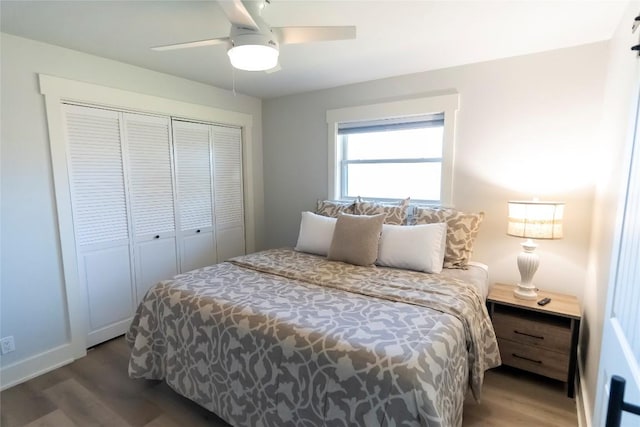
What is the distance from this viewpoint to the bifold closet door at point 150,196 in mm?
2832

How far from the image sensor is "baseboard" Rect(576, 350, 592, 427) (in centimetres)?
170

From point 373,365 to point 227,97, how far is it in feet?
10.5

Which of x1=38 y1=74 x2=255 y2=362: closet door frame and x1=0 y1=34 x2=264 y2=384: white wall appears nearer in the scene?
x1=0 y1=34 x2=264 y2=384: white wall

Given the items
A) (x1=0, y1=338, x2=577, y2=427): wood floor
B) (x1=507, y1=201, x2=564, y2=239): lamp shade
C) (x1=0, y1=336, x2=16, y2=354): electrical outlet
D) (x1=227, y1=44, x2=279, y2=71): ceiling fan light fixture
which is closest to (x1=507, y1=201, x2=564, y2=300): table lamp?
(x1=507, y1=201, x2=564, y2=239): lamp shade

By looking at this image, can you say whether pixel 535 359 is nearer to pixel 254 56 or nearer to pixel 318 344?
pixel 318 344

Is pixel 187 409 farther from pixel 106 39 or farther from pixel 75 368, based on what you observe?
pixel 106 39

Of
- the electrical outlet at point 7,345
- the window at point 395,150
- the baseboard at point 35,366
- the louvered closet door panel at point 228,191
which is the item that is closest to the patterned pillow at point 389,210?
the window at point 395,150

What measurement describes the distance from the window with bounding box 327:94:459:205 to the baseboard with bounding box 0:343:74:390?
2.66 meters

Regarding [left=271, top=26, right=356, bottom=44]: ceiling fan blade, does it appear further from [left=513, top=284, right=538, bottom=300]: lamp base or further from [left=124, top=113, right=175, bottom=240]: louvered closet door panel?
[left=513, top=284, right=538, bottom=300]: lamp base

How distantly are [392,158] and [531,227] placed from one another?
1.41 metres

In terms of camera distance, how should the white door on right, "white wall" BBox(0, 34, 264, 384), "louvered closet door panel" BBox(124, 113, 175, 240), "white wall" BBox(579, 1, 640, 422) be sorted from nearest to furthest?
1. the white door on right
2. "white wall" BBox(579, 1, 640, 422)
3. "white wall" BBox(0, 34, 264, 384)
4. "louvered closet door panel" BBox(124, 113, 175, 240)

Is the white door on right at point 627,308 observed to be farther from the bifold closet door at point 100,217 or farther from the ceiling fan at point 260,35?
the bifold closet door at point 100,217

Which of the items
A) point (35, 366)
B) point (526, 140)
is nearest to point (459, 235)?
point (526, 140)

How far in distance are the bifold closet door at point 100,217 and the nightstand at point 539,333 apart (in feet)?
9.91
